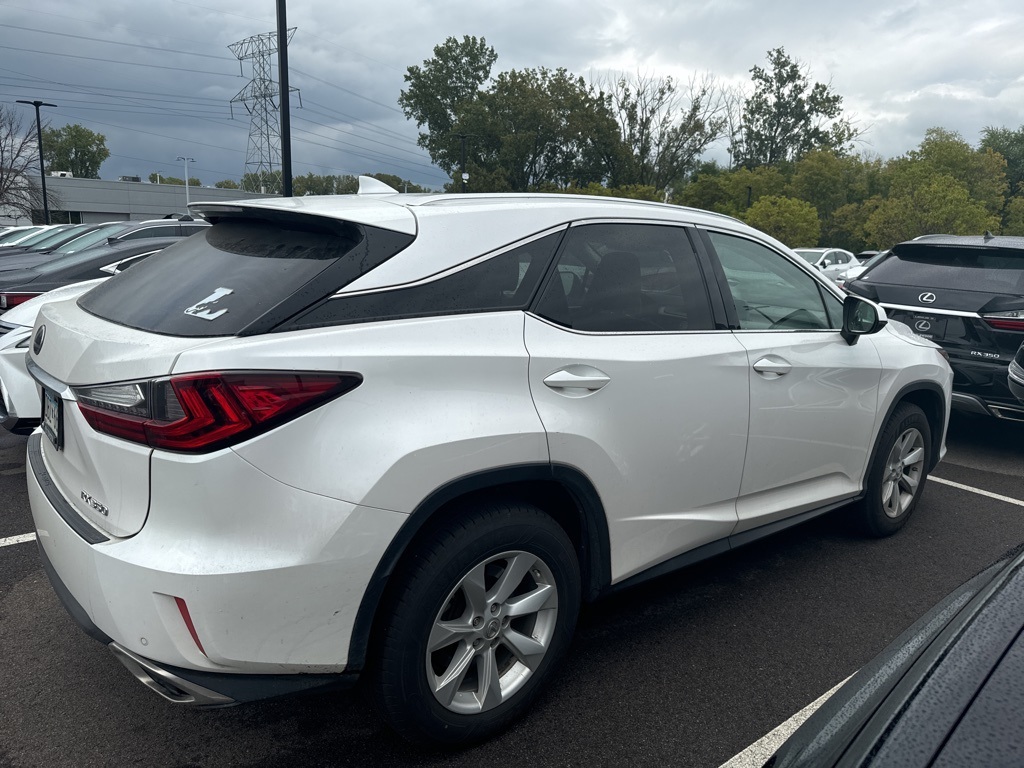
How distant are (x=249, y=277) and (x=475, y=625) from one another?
123 cm

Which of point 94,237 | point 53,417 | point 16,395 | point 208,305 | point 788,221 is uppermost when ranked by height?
point 788,221

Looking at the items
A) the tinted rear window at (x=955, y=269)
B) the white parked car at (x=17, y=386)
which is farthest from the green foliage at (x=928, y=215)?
the white parked car at (x=17, y=386)

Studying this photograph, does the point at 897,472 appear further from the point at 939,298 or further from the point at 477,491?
the point at 477,491

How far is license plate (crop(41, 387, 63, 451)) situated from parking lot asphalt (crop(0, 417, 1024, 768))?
0.93 m

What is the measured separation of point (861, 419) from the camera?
12.4 ft

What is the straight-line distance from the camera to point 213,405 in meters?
1.94

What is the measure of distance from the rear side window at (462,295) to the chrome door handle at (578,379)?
0.83 ft

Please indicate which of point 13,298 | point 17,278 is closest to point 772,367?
point 13,298

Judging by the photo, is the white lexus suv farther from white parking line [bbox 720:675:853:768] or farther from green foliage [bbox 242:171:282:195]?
green foliage [bbox 242:171:282:195]

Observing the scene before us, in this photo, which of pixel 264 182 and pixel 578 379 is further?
pixel 264 182

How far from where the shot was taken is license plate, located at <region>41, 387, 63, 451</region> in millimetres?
2367

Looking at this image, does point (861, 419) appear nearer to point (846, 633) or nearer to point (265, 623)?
point (846, 633)

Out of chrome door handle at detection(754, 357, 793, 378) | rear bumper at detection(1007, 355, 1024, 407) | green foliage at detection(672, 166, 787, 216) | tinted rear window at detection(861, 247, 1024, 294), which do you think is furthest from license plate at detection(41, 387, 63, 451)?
green foliage at detection(672, 166, 787, 216)

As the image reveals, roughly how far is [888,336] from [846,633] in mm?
1591
